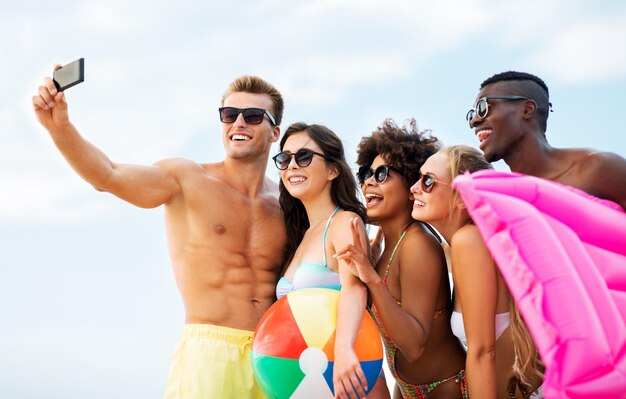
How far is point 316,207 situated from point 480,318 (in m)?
1.88

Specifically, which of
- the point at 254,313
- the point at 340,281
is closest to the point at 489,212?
the point at 340,281

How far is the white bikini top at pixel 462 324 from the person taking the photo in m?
5.04

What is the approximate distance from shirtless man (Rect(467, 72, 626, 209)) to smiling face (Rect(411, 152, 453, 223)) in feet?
2.49

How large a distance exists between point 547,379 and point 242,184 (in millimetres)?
4083

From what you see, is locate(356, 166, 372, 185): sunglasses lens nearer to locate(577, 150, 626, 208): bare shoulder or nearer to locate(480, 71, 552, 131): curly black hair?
locate(480, 71, 552, 131): curly black hair

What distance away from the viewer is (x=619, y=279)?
412 centimetres

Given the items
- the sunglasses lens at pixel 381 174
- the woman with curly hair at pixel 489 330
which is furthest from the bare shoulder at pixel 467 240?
the sunglasses lens at pixel 381 174

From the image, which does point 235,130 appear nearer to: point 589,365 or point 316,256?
point 316,256

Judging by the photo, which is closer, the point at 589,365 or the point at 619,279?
the point at 589,365

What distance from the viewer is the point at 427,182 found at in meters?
5.56

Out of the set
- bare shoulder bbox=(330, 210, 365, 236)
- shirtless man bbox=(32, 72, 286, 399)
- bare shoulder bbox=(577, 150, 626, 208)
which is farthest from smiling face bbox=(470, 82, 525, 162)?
shirtless man bbox=(32, 72, 286, 399)

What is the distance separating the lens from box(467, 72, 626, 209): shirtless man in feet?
18.6

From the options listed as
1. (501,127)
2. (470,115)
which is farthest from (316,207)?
(501,127)

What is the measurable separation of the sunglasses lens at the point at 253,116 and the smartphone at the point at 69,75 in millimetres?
1895
